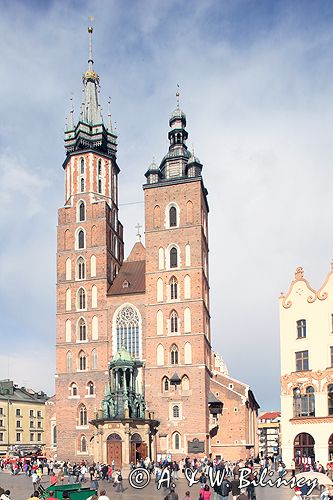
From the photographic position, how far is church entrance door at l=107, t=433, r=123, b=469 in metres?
55.4

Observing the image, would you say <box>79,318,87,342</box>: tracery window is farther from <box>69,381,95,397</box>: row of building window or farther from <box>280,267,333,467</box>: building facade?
<box>280,267,333,467</box>: building facade

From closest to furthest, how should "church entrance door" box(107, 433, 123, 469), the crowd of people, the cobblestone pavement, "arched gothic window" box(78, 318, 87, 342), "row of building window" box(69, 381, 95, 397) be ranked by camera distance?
the crowd of people, the cobblestone pavement, "church entrance door" box(107, 433, 123, 469), "row of building window" box(69, 381, 95, 397), "arched gothic window" box(78, 318, 87, 342)

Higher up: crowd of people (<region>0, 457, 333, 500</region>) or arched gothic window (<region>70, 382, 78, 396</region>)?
arched gothic window (<region>70, 382, 78, 396</region>)

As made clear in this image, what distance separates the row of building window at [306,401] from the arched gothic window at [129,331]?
772 inches

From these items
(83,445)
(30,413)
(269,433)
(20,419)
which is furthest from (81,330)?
(269,433)

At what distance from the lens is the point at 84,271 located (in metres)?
67.9

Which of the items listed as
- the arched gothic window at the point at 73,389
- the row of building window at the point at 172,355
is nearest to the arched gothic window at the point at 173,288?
the row of building window at the point at 172,355

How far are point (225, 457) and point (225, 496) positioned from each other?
3782cm

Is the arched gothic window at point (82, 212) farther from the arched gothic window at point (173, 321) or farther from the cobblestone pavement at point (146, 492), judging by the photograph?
the cobblestone pavement at point (146, 492)

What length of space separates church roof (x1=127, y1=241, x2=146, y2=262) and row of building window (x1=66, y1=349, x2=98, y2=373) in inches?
499

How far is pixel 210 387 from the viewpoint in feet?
210

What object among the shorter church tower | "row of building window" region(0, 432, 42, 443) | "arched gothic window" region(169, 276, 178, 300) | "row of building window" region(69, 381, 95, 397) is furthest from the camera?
"row of building window" region(0, 432, 42, 443)

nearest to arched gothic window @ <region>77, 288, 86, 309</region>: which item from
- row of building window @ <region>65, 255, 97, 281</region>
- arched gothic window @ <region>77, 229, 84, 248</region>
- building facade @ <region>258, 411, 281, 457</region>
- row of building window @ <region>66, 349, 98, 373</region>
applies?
row of building window @ <region>65, 255, 97, 281</region>

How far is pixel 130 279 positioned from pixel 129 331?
5371 millimetres
